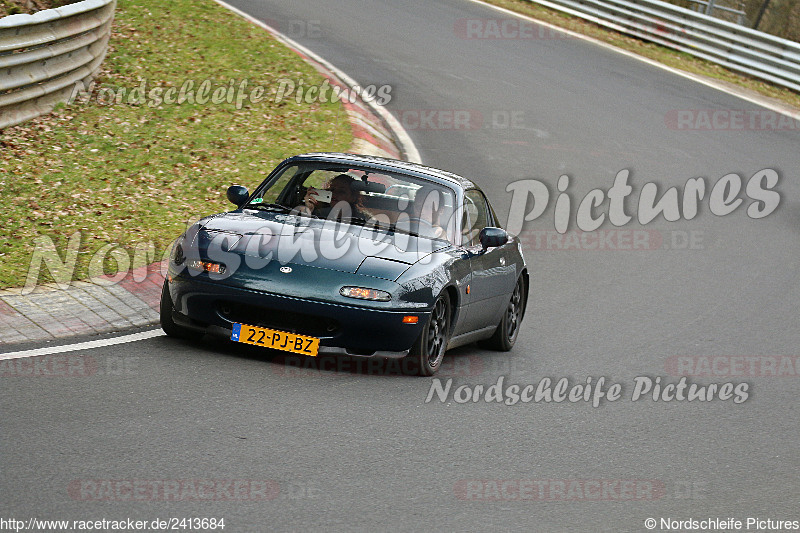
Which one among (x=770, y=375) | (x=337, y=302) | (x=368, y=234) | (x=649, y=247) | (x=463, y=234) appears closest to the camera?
(x=337, y=302)

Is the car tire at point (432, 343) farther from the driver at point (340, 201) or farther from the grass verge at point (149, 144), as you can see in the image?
the grass verge at point (149, 144)

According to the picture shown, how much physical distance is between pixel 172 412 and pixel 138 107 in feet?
35.2

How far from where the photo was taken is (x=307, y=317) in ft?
26.6

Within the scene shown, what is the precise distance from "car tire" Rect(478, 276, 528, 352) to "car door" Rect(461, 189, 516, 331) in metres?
0.16

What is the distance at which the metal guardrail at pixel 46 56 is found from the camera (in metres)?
14.3

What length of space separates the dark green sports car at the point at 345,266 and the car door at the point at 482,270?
0.7 inches

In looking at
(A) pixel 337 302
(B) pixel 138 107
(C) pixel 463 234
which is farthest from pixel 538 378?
(B) pixel 138 107

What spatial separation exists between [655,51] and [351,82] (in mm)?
10857

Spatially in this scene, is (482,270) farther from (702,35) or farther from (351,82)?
(702,35)

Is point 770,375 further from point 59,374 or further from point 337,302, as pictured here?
point 59,374

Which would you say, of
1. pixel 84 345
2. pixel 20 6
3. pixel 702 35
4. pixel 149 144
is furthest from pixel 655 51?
pixel 84 345

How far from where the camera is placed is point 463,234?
9.41 meters

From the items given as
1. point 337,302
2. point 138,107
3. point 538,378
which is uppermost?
point 337,302
